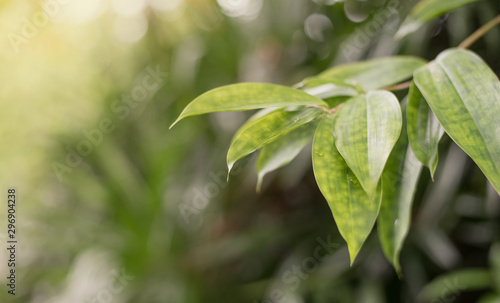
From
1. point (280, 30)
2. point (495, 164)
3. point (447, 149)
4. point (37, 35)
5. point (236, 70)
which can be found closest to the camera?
point (495, 164)

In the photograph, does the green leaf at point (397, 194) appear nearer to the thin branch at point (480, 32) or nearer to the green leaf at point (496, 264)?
the thin branch at point (480, 32)

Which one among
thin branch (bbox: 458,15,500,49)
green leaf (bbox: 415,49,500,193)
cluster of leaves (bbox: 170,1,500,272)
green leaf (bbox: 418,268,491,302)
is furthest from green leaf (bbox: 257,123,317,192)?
green leaf (bbox: 418,268,491,302)

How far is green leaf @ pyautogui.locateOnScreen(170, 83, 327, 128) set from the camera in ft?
1.08

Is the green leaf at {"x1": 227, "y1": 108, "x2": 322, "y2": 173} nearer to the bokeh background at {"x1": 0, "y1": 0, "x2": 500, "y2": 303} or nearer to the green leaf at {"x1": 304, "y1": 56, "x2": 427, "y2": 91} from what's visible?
the green leaf at {"x1": 304, "y1": 56, "x2": 427, "y2": 91}

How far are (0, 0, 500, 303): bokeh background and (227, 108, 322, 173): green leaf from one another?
1.91ft

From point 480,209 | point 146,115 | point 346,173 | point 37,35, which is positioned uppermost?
point 37,35

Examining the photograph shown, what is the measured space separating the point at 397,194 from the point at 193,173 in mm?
899

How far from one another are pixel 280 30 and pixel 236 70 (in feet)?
0.66

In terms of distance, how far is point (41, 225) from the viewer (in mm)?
1131

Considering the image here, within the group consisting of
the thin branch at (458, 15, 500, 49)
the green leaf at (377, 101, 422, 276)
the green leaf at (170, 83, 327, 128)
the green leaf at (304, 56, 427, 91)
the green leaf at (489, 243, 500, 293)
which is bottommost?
the green leaf at (489, 243, 500, 293)

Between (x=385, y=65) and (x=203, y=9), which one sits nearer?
(x=385, y=65)

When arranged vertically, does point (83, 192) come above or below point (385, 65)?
above

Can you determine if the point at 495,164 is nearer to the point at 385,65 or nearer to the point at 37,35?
the point at 385,65

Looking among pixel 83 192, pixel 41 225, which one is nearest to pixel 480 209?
pixel 83 192
